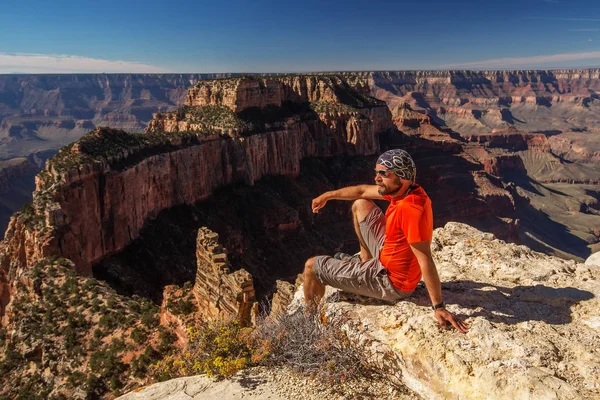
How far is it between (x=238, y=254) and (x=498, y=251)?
3753 centimetres

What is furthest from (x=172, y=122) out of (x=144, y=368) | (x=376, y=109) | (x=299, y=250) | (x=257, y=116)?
(x=144, y=368)

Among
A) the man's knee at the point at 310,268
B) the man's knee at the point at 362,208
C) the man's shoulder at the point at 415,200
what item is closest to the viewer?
the man's shoulder at the point at 415,200

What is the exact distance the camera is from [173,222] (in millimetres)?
45594

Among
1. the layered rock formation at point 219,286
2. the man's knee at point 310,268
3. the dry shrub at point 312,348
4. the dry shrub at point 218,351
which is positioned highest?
the man's knee at point 310,268

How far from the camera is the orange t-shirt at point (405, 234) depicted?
7539 millimetres

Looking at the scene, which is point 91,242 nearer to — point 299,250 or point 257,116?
point 299,250

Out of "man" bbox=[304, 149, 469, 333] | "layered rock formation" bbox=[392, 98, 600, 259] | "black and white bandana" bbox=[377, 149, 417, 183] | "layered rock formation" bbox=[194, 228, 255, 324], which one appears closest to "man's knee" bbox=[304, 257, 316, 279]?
"man" bbox=[304, 149, 469, 333]

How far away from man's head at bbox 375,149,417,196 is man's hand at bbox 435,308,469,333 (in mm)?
2277

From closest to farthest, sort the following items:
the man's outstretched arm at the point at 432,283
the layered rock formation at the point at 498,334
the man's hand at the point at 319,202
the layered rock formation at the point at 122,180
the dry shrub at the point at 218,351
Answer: the layered rock formation at the point at 498,334
the man's outstretched arm at the point at 432,283
the dry shrub at the point at 218,351
the man's hand at the point at 319,202
the layered rock formation at the point at 122,180

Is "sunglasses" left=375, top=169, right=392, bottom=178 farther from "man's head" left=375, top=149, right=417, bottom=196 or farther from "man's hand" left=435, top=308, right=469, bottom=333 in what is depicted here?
"man's hand" left=435, top=308, right=469, bottom=333

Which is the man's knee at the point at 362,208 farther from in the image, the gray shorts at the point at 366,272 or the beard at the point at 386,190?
the beard at the point at 386,190

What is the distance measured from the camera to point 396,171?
796cm

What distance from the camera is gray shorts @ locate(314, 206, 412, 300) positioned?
8.42 m

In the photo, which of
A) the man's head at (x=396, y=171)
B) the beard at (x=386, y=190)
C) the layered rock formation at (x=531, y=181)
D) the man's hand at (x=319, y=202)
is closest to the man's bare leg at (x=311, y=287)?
the man's hand at (x=319, y=202)
